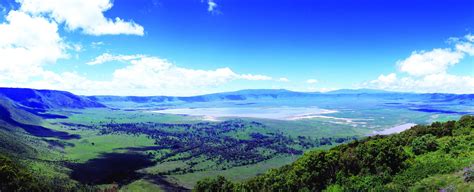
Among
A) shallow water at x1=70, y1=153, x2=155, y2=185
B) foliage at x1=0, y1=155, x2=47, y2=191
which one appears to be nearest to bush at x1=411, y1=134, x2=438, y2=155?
foliage at x1=0, y1=155, x2=47, y2=191

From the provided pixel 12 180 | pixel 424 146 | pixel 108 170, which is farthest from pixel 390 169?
pixel 108 170

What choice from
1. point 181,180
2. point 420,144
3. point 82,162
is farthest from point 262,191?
point 82,162

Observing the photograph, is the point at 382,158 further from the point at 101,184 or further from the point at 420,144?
the point at 101,184

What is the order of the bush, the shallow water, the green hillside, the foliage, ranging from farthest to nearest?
the shallow water → the foliage → the bush → the green hillside

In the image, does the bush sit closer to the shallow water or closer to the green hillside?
the green hillside

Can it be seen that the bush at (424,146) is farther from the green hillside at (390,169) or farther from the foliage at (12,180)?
the foliage at (12,180)

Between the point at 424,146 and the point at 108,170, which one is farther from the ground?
the point at 424,146

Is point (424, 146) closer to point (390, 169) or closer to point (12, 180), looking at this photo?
point (390, 169)

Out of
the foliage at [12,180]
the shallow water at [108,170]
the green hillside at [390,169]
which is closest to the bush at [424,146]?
the green hillside at [390,169]
